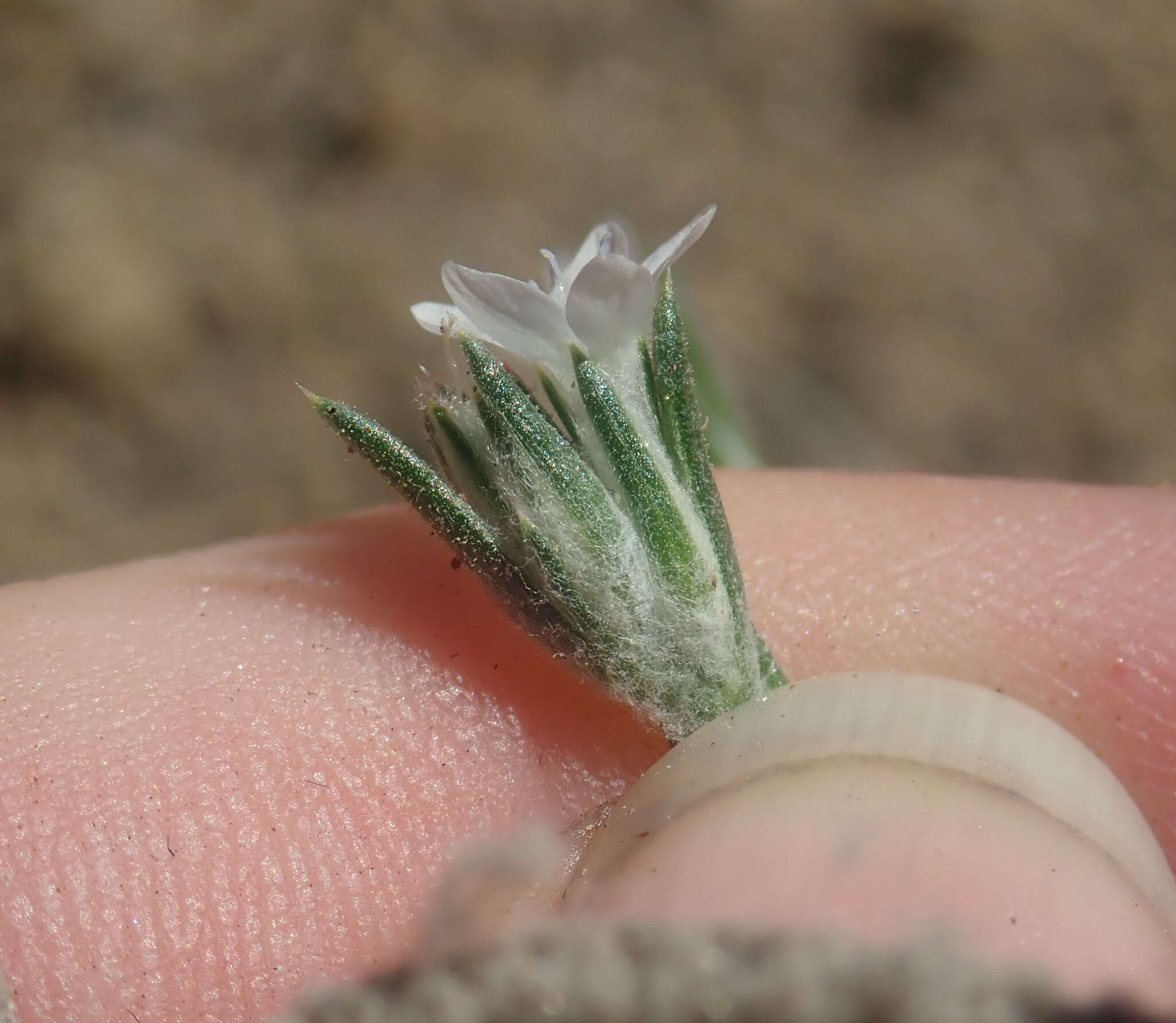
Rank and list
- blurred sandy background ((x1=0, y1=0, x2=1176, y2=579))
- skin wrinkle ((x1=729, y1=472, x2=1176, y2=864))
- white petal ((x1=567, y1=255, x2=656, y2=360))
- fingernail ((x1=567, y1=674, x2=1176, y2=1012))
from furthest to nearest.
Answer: blurred sandy background ((x1=0, y1=0, x2=1176, y2=579))
skin wrinkle ((x1=729, y1=472, x2=1176, y2=864))
white petal ((x1=567, y1=255, x2=656, y2=360))
fingernail ((x1=567, y1=674, x2=1176, y2=1012))

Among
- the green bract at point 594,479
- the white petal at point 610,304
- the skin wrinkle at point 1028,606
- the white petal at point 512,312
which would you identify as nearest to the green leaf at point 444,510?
the green bract at point 594,479

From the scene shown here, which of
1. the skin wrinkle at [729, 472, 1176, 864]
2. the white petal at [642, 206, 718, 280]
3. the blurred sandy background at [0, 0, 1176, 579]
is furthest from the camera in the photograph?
the blurred sandy background at [0, 0, 1176, 579]

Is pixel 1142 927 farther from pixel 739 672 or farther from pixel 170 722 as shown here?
pixel 170 722

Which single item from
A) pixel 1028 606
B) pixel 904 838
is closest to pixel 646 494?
pixel 904 838

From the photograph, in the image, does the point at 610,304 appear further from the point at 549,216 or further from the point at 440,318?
the point at 549,216

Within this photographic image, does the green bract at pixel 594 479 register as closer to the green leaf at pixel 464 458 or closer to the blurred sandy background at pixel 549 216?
the green leaf at pixel 464 458

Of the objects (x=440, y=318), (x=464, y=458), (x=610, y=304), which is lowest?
(x=464, y=458)

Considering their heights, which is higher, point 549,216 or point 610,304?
point 549,216

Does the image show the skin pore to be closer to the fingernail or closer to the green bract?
the green bract

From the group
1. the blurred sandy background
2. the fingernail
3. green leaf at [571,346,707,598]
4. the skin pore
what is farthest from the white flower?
the blurred sandy background

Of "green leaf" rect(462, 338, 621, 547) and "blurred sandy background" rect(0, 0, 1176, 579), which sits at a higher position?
"blurred sandy background" rect(0, 0, 1176, 579)
